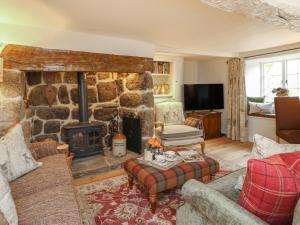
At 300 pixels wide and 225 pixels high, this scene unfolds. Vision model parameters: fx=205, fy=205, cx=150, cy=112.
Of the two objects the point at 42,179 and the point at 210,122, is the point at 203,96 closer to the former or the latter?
the point at 210,122

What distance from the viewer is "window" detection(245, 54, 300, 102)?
411 centimetres

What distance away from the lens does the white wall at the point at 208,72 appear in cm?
500

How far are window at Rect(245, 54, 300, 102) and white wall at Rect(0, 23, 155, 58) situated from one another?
2.66 metres

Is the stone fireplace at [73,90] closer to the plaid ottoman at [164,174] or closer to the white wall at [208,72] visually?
the plaid ottoman at [164,174]

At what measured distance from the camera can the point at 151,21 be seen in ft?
8.01

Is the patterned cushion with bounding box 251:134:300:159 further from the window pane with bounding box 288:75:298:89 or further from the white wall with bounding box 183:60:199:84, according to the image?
the white wall with bounding box 183:60:199:84

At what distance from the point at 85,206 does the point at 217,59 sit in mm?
4369

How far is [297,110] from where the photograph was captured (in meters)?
3.52

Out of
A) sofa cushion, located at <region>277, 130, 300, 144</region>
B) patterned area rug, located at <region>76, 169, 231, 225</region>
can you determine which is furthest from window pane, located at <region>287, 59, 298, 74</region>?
patterned area rug, located at <region>76, 169, 231, 225</region>

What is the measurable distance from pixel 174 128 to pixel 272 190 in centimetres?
282

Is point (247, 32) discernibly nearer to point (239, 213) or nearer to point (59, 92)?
point (239, 213)

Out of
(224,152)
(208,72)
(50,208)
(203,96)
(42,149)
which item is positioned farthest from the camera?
(208,72)

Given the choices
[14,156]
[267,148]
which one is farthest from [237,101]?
[14,156]

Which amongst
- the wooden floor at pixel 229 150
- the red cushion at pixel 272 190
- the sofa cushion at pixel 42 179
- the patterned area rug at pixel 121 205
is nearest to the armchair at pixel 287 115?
the wooden floor at pixel 229 150
